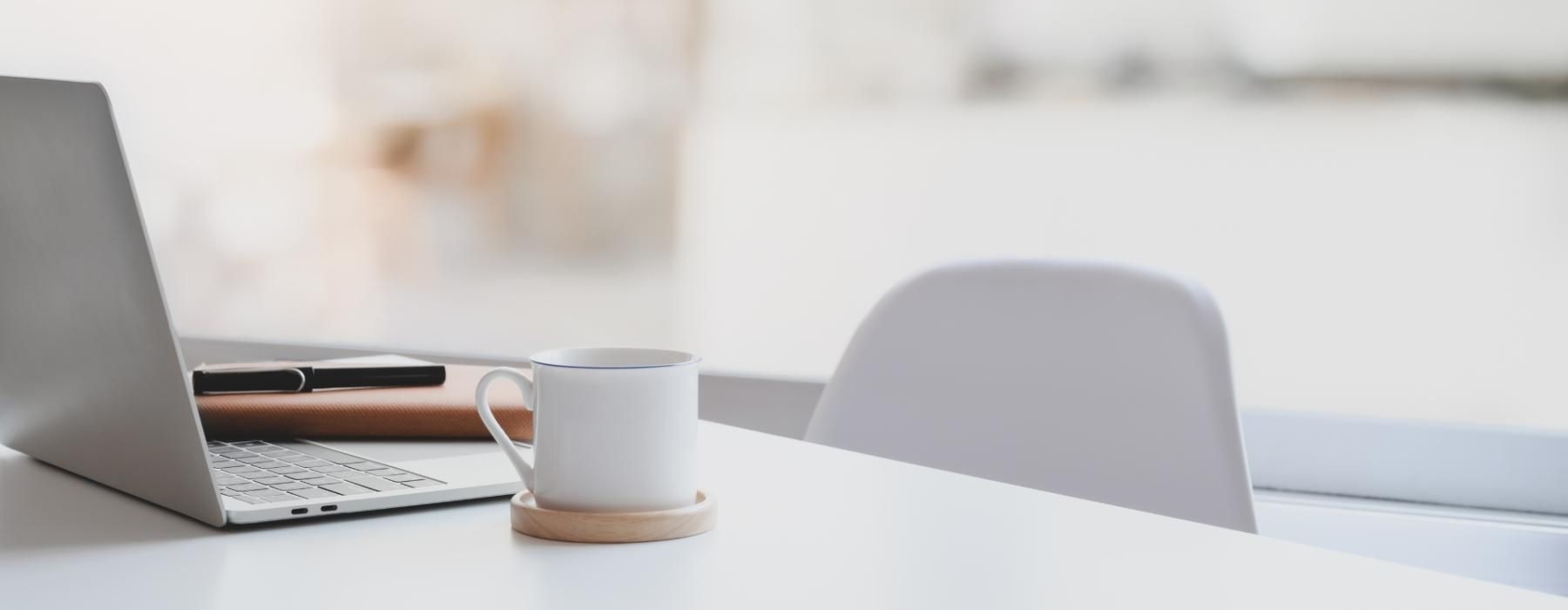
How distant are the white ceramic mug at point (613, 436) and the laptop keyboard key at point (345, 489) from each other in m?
0.12

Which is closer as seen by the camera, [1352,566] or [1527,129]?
[1352,566]

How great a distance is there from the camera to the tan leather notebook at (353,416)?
3.15 feet

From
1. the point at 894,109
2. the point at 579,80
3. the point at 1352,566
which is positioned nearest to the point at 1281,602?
the point at 1352,566

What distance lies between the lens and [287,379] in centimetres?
101

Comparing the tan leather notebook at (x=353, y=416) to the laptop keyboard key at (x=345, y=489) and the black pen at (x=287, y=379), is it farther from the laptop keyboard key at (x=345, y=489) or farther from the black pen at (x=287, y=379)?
the laptop keyboard key at (x=345, y=489)

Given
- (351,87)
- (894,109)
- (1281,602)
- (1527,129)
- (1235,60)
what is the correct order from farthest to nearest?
(351,87) → (894,109) → (1235,60) → (1527,129) → (1281,602)

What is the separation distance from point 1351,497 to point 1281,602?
112 centimetres

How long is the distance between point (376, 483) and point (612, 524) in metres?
0.20

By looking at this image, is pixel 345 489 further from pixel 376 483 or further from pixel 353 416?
pixel 353 416

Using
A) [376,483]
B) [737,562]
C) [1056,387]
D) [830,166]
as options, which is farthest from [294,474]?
[830,166]

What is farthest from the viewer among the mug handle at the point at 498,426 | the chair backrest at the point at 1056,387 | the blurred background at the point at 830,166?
the blurred background at the point at 830,166

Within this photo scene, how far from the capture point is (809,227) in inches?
74.7

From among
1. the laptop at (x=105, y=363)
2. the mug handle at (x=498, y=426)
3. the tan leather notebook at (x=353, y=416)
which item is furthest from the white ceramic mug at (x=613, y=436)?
the tan leather notebook at (x=353, y=416)

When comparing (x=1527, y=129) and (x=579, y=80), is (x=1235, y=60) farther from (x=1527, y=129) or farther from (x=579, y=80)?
(x=579, y=80)
